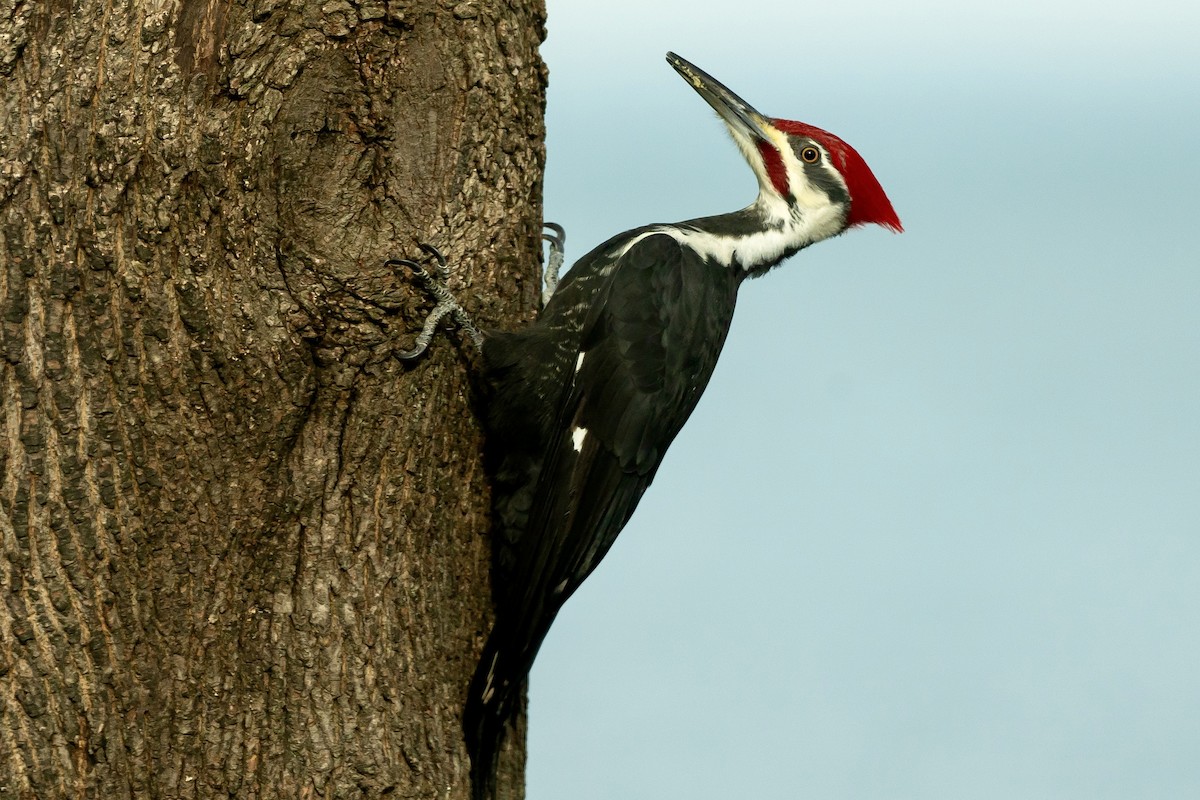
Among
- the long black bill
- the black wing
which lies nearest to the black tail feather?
the black wing

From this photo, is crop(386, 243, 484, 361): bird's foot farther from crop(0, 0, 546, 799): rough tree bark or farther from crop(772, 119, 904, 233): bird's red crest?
crop(772, 119, 904, 233): bird's red crest

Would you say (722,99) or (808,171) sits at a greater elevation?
(722,99)

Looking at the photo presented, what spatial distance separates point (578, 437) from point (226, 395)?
0.73m

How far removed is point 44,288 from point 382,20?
0.64m

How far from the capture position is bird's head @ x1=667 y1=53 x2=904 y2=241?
270 cm

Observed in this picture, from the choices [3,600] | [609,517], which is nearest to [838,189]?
[609,517]

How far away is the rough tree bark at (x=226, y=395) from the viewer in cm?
162

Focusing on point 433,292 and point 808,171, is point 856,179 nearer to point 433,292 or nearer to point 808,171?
point 808,171

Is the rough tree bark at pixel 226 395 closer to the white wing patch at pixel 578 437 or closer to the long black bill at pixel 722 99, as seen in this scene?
the white wing patch at pixel 578 437

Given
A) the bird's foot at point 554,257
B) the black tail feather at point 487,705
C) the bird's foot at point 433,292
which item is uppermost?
the bird's foot at point 554,257

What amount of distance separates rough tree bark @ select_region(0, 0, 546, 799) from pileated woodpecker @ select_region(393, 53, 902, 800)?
0.15 meters

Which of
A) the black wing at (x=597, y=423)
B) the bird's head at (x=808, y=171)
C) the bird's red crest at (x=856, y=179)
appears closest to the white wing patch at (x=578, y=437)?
the black wing at (x=597, y=423)

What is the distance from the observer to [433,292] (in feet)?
6.03

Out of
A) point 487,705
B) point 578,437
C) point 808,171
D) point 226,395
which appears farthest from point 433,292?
point 808,171
